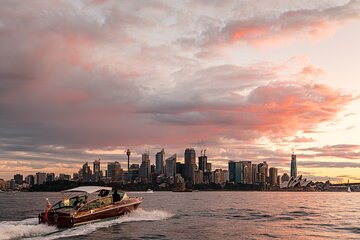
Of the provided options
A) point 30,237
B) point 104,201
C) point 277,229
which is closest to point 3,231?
point 30,237

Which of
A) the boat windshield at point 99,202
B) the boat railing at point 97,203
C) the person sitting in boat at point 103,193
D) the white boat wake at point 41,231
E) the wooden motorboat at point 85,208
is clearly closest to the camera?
the white boat wake at point 41,231

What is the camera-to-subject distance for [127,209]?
55500 millimetres

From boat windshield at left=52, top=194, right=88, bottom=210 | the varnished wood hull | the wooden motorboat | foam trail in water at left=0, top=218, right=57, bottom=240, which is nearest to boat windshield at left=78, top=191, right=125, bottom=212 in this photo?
the wooden motorboat

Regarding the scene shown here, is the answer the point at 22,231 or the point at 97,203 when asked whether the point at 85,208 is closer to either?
the point at 97,203

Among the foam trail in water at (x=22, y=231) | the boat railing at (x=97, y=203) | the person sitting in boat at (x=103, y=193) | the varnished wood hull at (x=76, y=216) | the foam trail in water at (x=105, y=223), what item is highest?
the person sitting in boat at (x=103, y=193)

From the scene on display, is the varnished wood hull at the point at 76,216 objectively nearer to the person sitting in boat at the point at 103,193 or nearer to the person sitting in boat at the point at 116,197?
the person sitting in boat at the point at 116,197

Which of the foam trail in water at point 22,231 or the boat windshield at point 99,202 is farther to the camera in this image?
the boat windshield at point 99,202

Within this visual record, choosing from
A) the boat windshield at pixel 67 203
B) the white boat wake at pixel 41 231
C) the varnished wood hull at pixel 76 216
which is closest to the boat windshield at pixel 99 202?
the varnished wood hull at pixel 76 216

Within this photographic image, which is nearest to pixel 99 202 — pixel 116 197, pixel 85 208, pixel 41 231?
pixel 85 208

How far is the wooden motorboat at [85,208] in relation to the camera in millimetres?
42031

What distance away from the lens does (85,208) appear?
45.0 metres

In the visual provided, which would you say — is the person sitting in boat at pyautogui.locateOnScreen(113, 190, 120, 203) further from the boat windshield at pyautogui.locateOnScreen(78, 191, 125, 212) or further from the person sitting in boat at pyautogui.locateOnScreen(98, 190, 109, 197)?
the person sitting in boat at pyautogui.locateOnScreen(98, 190, 109, 197)

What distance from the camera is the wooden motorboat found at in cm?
4203

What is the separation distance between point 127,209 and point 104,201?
6720 millimetres
